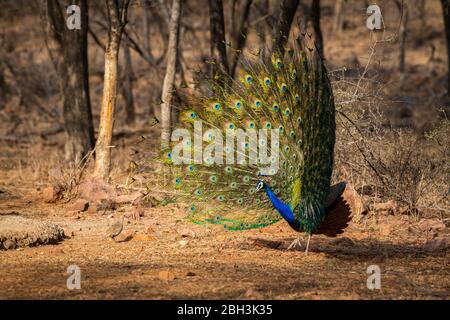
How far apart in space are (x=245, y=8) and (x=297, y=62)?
294 inches

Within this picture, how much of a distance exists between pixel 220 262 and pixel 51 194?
4160 mm

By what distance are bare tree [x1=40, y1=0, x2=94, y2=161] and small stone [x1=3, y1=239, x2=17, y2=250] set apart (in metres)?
5.16

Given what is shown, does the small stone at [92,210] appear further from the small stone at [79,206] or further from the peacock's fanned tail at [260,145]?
the peacock's fanned tail at [260,145]

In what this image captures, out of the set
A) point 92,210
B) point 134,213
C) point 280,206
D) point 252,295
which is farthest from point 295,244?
point 92,210

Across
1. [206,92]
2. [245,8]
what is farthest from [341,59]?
[206,92]

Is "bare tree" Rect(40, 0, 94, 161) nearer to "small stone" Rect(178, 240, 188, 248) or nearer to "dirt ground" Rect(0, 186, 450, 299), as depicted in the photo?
"dirt ground" Rect(0, 186, 450, 299)

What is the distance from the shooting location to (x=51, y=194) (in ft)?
36.8

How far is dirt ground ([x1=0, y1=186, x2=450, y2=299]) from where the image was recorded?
657 centimetres

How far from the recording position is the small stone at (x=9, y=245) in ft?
27.0

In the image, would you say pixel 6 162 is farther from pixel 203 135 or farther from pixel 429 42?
pixel 429 42

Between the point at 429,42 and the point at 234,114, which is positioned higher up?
the point at 429,42

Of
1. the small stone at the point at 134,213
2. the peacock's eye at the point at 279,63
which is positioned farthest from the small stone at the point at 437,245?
the small stone at the point at 134,213

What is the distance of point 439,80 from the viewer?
24.4 m

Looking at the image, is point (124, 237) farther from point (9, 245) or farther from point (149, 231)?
point (9, 245)
